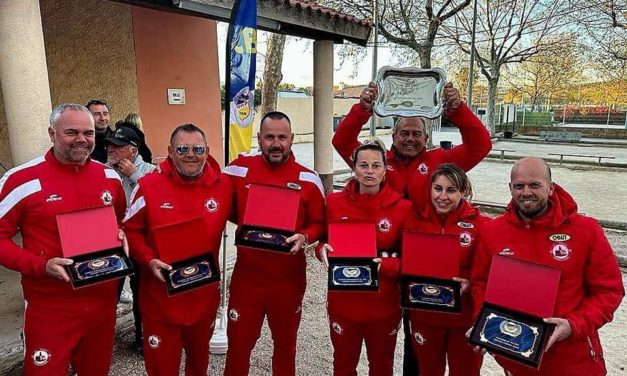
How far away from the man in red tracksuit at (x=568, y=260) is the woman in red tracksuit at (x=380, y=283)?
70cm

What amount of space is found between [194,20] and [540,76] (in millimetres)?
35781

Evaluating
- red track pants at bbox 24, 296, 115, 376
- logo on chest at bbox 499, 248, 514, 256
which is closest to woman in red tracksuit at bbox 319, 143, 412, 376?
logo on chest at bbox 499, 248, 514, 256

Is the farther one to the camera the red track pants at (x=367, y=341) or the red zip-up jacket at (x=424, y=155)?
the red zip-up jacket at (x=424, y=155)

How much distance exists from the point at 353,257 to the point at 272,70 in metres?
9.46

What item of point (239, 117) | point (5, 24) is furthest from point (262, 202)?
point (5, 24)

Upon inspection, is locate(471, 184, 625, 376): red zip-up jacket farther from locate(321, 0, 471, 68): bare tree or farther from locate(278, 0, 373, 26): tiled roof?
locate(321, 0, 471, 68): bare tree

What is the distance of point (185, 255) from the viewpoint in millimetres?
2725

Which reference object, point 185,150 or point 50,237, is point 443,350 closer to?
point 185,150

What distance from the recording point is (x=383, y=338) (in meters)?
2.88

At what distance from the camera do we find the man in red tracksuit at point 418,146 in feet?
10.4

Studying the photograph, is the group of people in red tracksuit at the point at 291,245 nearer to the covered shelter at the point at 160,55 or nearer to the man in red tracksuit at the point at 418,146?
the man in red tracksuit at the point at 418,146

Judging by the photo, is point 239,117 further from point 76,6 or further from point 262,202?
point 76,6

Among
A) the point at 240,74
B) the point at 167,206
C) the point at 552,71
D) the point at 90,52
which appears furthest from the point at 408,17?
the point at 552,71

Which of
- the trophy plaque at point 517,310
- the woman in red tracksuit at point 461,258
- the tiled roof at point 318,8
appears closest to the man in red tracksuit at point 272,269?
the woman in red tracksuit at point 461,258
